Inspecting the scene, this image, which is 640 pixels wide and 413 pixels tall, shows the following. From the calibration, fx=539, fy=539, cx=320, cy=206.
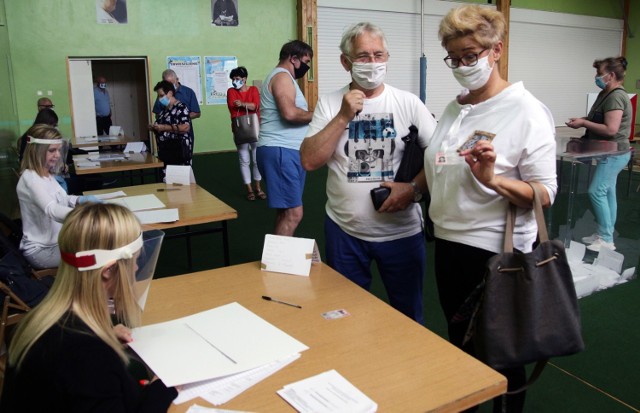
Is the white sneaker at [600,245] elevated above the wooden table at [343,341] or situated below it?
below

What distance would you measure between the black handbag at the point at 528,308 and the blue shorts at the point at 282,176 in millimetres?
2117

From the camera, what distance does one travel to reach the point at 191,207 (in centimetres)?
307

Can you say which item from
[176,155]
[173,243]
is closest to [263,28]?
[176,155]

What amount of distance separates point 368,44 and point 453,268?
0.85 meters

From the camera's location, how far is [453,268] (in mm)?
1749

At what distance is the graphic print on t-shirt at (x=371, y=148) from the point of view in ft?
6.56

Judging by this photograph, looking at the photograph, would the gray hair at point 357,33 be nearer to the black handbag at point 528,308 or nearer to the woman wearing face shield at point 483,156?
the woman wearing face shield at point 483,156

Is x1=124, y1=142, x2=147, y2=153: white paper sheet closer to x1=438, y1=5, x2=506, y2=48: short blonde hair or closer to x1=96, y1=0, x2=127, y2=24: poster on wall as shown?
x1=96, y1=0, x2=127, y2=24: poster on wall

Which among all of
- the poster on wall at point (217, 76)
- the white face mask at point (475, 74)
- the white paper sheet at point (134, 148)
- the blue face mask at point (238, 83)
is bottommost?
the white paper sheet at point (134, 148)

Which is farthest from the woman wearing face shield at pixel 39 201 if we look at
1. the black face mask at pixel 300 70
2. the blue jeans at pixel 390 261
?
the black face mask at pixel 300 70

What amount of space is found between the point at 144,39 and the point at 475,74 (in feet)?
27.9

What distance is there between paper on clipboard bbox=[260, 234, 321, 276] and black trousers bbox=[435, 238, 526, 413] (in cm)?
45

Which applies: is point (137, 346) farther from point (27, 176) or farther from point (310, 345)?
point (27, 176)

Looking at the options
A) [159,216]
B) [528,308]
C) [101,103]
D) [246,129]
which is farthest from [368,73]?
[101,103]
